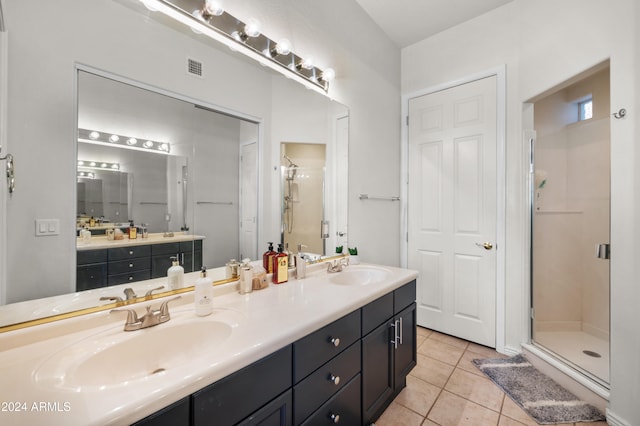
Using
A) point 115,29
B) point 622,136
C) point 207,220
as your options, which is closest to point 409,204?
point 622,136

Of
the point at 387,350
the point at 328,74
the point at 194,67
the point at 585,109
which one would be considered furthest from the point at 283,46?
the point at 585,109

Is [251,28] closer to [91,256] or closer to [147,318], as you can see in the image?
[91,256]

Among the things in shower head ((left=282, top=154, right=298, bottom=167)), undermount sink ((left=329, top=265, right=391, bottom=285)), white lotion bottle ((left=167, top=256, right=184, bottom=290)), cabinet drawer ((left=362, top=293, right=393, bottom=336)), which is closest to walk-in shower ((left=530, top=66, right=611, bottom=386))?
undermount sink ((left=329, top=265, right=391, bottom=285))

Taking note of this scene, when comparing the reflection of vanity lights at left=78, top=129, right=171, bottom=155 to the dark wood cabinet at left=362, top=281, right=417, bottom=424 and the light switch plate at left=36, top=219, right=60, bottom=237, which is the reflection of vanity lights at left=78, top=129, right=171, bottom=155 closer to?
the light switch plate at left=36, top=219, right=60, bottom=237

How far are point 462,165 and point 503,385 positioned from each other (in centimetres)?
174

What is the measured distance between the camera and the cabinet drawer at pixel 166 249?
3.78 feet

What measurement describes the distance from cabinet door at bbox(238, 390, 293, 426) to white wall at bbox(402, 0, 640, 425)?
177cm

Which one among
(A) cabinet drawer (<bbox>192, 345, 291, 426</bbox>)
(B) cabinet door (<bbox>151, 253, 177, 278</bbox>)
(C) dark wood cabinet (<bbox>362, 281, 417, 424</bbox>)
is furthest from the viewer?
(C) dark wood cabinet (<bbox>362, 281, 417, 424</bbox>)

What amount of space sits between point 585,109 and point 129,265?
3.75 metres

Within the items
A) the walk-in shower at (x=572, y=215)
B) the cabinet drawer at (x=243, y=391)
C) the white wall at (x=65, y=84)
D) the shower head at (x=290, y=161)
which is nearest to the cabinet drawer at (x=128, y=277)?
the white wall at (x=65, y=84)

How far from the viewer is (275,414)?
877 mm

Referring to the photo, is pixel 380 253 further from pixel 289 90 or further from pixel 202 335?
pixel 202 335

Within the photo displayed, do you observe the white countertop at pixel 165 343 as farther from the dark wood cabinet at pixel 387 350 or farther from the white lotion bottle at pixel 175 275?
the dark wood cabinet at pixel 387 350

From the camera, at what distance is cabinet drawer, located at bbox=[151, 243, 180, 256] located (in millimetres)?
1153
